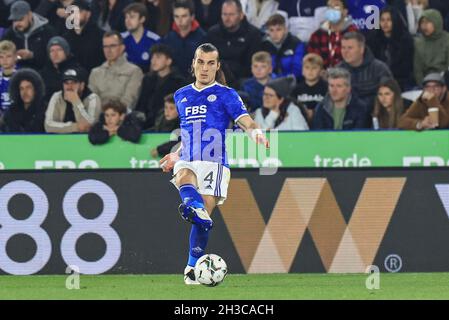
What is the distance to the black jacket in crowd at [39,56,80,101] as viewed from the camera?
49.8 feet

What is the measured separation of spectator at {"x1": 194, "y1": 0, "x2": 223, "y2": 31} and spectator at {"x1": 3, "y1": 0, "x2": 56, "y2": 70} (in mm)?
1990

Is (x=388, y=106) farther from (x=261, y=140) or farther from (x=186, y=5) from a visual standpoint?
(x=261, y=140)

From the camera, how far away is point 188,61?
15.2m

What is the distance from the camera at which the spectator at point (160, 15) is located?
1569 centimetres

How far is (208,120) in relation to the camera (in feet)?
34.9

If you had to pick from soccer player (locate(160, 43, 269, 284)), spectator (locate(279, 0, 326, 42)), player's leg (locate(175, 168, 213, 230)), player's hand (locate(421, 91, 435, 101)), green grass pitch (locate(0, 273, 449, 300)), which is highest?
spectator (locate(279, 0, 326, 42))

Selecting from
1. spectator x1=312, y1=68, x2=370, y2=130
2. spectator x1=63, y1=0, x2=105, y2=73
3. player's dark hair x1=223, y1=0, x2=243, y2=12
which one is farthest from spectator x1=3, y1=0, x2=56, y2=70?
spectator x1=312, y1=68, x2=370, y2=130

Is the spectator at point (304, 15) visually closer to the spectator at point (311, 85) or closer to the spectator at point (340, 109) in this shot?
the spectator at point (311, 85)

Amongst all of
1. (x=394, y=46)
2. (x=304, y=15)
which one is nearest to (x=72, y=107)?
(x=304, y=15)

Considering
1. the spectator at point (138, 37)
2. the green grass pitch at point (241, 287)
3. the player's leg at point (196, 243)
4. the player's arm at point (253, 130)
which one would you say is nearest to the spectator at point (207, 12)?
the spectator at point (138, 37)

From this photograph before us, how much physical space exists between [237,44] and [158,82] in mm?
1182

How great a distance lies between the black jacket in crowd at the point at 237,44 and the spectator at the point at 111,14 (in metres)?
1.40

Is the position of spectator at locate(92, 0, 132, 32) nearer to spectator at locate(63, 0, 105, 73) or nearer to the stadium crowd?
the stadium crowd

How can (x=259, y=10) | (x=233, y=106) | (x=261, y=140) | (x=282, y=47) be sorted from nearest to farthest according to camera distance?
1. (x=261, y=140)
2. (x=233, y=106)
3. (x=282, y=47)
4. (x=259, y=10)
